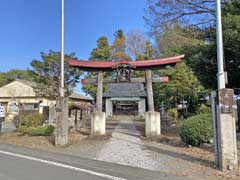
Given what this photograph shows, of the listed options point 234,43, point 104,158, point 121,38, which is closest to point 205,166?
point 104,158

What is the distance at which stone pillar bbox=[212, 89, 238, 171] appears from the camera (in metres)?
6.24

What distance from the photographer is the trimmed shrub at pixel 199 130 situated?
9305mm

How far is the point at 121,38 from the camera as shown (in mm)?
46062

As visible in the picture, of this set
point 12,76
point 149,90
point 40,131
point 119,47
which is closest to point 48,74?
point 40,131

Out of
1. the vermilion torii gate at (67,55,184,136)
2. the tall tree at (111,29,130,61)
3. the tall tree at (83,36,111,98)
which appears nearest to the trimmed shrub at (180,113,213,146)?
the vermilion torii gate at (67,55,184,136)

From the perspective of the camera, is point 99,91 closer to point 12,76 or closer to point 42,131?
point 42,131

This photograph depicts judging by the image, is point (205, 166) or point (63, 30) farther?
point (63, 30)

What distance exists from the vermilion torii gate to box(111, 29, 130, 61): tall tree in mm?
26696

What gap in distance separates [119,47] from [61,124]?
1380 inches

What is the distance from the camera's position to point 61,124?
1055 centimetres

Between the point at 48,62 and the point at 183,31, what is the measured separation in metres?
14.9

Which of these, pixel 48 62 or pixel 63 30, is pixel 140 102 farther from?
pixel 63 30

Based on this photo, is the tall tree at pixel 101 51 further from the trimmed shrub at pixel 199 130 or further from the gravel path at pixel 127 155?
the trimmed shrub at pixel 199 130

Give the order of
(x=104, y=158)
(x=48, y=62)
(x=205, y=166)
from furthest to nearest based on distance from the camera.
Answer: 1. (x=48, y=62)
2. (x=104, y=158)
3. (x=205, y=166)
